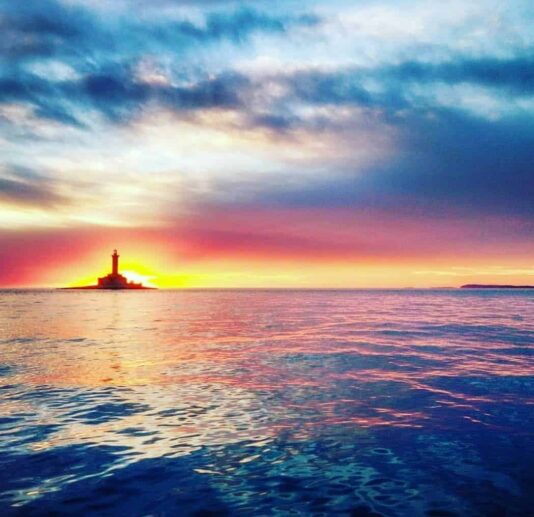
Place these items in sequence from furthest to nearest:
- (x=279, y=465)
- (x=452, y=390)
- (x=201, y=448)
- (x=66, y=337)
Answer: (x=66, y=337)
(x=452, y=390)
(x=201, y=448)
(x=279, y=465)

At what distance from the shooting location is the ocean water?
6605 millimetres

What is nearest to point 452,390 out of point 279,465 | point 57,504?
point 279,465

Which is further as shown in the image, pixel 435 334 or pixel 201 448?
pixel 435 334

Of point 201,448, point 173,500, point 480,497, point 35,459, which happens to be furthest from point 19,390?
point 480,497

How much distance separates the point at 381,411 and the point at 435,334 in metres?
19.5

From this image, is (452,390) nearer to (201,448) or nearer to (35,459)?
(201,448)

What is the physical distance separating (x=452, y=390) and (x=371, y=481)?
7.36 metres

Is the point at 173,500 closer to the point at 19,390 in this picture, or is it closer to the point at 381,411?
the point at 381,411

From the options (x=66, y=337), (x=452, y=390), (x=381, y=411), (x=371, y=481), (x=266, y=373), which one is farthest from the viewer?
(x=66, y=337)

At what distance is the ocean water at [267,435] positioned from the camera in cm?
661

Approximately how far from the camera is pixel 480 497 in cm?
667

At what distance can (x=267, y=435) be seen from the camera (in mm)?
9438

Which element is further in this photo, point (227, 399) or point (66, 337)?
point (66, 337)

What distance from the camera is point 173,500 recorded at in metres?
6.57
